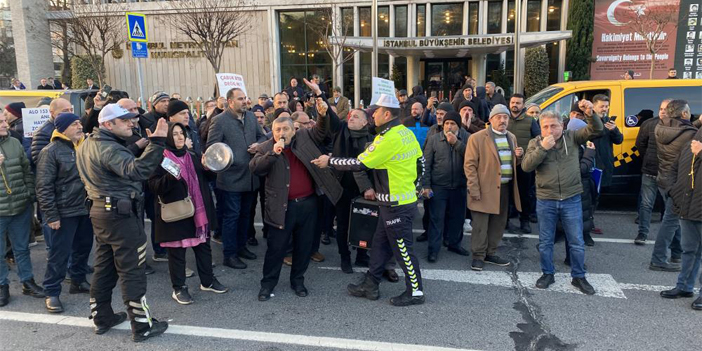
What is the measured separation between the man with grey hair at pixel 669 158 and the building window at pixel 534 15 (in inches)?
696

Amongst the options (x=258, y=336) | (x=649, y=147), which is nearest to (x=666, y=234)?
(x=649, y=147)

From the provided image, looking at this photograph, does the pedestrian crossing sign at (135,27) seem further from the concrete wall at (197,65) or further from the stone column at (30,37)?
the stone column at (30,37)

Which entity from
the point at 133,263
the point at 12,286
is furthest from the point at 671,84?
the point at 12,286

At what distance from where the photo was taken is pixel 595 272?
5.22 m

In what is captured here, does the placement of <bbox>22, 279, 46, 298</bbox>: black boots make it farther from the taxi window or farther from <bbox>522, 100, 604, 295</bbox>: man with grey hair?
the taxi window

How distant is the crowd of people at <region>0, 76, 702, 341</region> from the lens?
3.85 metres

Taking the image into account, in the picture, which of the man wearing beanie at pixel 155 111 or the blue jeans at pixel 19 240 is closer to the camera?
the blue jeans at pixel 19 240

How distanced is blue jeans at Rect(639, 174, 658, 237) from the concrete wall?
20.1 m

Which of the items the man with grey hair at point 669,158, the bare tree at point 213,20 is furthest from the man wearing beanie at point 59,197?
the bare tree at point 213,20

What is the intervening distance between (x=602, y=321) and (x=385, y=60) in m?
20.2

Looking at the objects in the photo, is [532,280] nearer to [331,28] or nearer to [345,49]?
[331,28]

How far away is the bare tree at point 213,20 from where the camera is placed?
18.6 m

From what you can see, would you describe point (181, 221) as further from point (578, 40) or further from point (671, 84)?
point (578, 40)

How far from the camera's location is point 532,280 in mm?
5023
